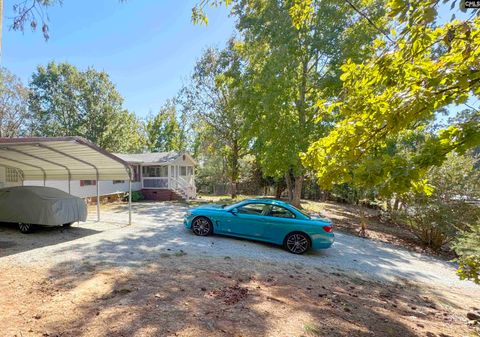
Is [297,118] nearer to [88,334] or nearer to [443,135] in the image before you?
[443,135]

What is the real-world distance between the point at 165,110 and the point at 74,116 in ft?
46.6

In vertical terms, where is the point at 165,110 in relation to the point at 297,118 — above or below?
above

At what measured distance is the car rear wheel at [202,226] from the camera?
8785 mm

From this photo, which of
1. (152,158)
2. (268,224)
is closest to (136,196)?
(152,158)

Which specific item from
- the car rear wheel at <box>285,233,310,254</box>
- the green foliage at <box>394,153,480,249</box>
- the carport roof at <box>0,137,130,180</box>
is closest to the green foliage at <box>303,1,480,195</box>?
the car rear wheel at <box>285,233,310,254</box>

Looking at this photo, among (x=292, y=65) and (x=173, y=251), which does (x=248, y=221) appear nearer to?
(x=173, y=251)

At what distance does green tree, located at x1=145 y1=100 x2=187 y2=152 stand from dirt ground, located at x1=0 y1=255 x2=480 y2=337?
34.6 metres

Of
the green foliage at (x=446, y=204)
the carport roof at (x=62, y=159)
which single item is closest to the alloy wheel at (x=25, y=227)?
the carport roof at (x=62, y=159)

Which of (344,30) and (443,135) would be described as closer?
(443,135)

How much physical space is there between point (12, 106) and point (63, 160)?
21950 millimetres

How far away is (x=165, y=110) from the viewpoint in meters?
39.4

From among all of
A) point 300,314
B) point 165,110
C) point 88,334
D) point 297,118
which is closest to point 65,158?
point 88,334

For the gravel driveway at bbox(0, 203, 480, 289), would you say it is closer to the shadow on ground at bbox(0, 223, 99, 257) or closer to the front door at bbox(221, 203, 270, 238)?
the shadow on ground at bbox(0, 223, 99, 257)

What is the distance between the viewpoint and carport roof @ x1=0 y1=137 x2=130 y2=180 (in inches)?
281
